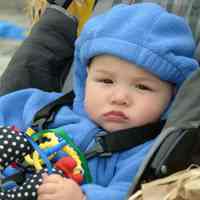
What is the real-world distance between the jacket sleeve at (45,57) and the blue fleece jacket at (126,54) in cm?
21

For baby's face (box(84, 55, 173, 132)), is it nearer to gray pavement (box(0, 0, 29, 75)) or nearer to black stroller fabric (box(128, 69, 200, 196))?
black stroller fabric (box(128, 69, 200, 196))

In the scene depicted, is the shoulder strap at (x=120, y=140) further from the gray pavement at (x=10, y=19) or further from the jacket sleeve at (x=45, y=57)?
the gray pavement at (x=10, y=19)

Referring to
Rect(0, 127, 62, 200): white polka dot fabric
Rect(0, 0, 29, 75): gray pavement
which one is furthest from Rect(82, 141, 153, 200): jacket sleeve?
Rect(0, 0, 29, 75): gray pavement

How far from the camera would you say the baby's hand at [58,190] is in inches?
54.7

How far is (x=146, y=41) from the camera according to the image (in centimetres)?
151

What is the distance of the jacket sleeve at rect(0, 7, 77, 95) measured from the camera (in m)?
1.86

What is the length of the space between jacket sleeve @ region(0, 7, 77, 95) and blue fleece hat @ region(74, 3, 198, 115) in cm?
28

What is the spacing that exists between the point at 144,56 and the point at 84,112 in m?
0.25

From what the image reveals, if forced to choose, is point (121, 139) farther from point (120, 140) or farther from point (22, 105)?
point (22, 105)

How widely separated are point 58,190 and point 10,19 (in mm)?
3143

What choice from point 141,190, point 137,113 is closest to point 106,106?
point 137,113

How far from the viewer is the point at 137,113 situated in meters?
1.50

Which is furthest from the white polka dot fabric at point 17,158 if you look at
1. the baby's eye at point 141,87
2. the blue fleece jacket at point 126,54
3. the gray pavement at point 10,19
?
the gray pavement at point 10,19

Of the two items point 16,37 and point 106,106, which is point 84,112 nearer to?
point 106,106
